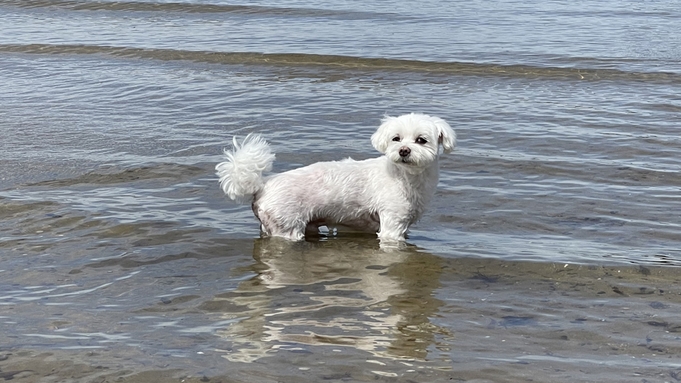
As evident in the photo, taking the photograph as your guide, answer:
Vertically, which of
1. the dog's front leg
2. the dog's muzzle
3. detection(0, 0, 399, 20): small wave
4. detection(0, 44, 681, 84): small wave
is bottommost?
the dog's front leg

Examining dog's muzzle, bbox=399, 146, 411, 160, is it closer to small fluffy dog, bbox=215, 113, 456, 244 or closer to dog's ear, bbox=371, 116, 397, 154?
small fluffy dog, bbox=215, 113, 456, 244

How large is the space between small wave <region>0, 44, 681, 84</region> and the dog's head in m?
6.80

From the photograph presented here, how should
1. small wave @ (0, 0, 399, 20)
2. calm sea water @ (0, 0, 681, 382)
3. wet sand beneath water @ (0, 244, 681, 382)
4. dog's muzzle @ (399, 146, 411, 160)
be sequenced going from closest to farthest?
wet sand beneath water @ (0, 244, 681, 382)
calm sea water @ (0, 0, 681, 382)
dog's muzzle @ (399, 146, 411, 160)
small wave @ (0, 0, 399, 20)

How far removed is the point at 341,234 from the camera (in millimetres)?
6391

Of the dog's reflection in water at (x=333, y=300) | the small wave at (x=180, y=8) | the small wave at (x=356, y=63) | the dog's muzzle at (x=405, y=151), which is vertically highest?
the small wave at (x=180, y=8)

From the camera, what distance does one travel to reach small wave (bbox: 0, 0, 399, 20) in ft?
62.3

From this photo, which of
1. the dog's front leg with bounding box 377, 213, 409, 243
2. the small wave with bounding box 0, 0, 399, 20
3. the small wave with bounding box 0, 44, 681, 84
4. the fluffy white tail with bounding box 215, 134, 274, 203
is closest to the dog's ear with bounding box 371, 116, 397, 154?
the dog's front leg with bounding box 377, 213, 409, 243

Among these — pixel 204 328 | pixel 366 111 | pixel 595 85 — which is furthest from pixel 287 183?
pixel 595 85

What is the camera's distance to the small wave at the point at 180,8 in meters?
19.0

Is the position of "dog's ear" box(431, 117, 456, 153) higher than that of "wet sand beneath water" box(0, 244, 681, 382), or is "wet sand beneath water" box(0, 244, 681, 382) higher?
"dog's ear" box(431, 117, 456, 153)

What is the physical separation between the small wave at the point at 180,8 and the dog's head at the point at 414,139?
43.8 feet

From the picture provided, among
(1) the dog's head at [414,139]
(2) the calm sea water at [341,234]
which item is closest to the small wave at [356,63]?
(2) the calm sea water at [341,234]

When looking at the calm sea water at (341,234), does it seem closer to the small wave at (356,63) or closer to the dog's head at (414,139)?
the small wave at (356,63)

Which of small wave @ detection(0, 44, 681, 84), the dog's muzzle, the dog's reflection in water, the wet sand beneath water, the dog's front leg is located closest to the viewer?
the wet sand beneath water
